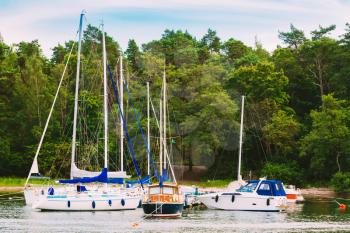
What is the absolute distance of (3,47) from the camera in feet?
381

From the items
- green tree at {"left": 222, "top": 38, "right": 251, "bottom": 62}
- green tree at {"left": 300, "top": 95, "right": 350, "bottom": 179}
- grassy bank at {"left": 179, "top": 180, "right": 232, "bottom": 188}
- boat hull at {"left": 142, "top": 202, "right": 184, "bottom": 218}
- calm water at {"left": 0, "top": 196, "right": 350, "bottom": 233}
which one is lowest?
calm water at {"left": 0, "top": 196, "right": 350, "bottom": 233}

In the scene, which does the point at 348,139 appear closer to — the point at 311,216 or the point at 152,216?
the point at 311,216

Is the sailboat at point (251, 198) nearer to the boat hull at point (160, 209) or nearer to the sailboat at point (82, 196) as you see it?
the sailboat at point (82, 196)

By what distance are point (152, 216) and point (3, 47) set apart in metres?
73.7

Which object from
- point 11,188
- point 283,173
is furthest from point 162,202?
point 283,173

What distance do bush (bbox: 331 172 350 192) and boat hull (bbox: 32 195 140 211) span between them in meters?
38.2

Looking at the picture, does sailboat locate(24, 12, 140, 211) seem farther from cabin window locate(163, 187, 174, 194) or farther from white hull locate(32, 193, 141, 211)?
cabin window locate(163, 187, 174, 194)

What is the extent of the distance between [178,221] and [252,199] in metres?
13.1

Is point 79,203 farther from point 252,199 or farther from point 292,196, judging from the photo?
point 292,196

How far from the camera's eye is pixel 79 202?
176 feet

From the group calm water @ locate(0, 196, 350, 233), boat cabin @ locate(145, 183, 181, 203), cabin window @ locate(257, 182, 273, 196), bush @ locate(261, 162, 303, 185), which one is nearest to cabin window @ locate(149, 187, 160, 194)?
boat cabin @ locate(145, 183, 181, 203)

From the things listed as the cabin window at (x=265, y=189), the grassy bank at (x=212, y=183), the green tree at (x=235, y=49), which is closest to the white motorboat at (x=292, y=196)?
the cabin window at (x=265, y=189)

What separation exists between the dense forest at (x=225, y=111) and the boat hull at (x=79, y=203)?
116ft

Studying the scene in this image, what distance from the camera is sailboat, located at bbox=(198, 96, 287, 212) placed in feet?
196
